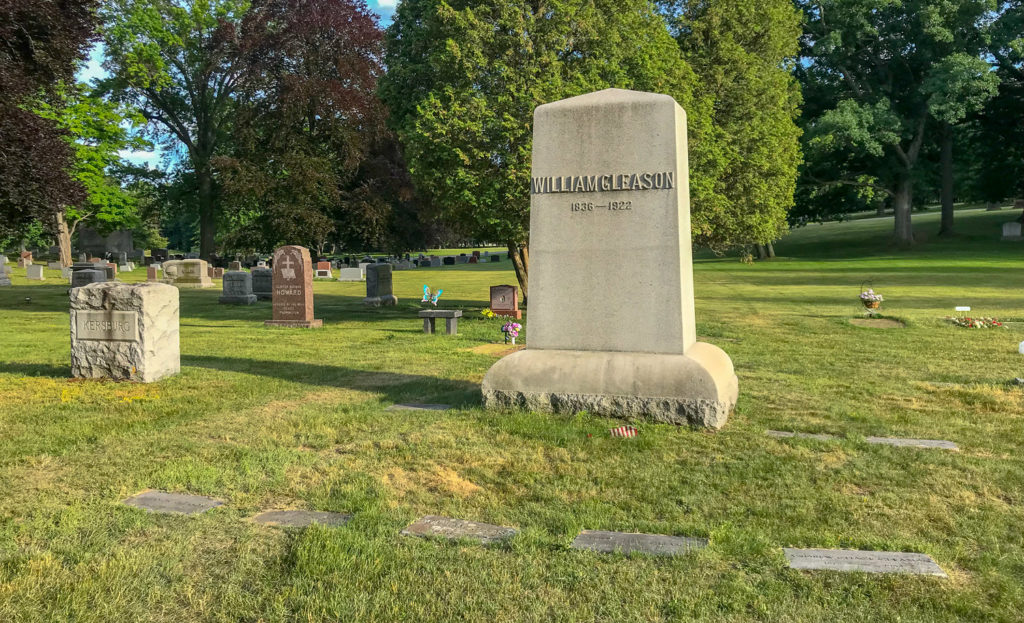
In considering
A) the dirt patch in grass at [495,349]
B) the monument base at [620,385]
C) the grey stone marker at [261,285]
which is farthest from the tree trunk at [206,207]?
the monument base at [620,385]

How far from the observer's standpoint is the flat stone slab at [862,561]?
131 inches

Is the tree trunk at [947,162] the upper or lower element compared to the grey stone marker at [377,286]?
upper

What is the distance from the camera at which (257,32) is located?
106ft

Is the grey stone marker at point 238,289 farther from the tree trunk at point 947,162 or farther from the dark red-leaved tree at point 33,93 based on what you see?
the tree trunk at point 947,162

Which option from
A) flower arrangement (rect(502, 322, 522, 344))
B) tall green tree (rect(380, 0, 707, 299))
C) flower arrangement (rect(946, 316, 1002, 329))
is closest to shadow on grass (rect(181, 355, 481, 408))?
flower arrangement (rect(502, 322, 522, 344))

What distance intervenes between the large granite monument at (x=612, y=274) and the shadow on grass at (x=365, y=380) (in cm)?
93

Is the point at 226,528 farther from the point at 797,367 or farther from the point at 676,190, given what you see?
the point at 797,367

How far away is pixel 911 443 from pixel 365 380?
5942mm

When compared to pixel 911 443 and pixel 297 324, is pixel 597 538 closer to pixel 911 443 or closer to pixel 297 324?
pixel 911 443

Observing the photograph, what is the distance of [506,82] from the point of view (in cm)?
1498

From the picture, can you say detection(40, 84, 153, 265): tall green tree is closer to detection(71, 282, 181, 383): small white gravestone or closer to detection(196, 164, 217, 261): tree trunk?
detection(196, 164, 217, 261): tree trunk

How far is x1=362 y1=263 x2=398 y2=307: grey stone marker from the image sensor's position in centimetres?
2119

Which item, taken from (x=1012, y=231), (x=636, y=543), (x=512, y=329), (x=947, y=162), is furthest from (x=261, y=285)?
(x=1012, y=231)

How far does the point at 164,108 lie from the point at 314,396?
3944 centimetres
